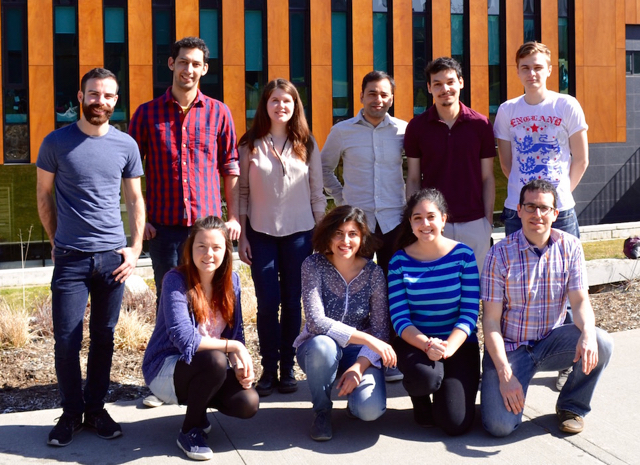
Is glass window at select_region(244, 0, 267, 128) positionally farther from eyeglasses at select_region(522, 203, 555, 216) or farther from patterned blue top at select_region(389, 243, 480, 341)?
eyeglasses at select_region(522, 203, 555, 216)

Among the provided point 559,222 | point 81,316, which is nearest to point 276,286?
point 81,316

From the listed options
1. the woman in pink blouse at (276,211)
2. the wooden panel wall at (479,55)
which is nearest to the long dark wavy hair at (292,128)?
the woman in pink blouse at (276,211)

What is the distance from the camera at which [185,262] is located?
13.7ft

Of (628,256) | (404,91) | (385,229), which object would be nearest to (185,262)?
(385,229)

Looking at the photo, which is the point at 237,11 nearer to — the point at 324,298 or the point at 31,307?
the point at 31,307

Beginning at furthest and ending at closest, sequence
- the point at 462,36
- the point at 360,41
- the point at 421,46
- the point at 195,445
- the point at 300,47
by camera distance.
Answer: the point at 462,36 → the point at 421,46 → the point at 360,41 → the point at 300,47 → the point at 195,445

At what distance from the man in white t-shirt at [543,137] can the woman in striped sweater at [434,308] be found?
0.83m

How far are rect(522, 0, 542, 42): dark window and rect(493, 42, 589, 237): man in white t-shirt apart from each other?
52.9 ft

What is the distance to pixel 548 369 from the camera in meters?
4.34

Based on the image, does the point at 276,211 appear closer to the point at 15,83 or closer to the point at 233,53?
the point at 233,53

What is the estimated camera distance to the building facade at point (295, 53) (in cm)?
1602

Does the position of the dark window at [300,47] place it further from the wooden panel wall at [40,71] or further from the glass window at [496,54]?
the wooden panel wall at [40,71]

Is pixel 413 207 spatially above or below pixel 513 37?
below

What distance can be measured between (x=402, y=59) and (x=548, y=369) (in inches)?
588
